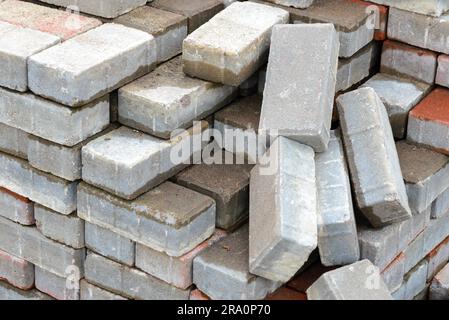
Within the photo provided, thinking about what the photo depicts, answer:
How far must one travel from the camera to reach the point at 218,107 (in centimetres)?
622

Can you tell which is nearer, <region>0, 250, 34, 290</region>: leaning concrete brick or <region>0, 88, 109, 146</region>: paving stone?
<region>0, 88, 109, 146</region>: paving stone

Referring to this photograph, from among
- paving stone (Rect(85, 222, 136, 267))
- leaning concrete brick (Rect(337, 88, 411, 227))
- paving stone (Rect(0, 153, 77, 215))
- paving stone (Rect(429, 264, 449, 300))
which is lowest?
paving stone (Rect(429, 264, 449, 300))

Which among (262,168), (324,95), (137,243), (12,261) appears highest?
(324,95)

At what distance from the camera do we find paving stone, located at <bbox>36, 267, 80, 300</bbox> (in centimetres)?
621

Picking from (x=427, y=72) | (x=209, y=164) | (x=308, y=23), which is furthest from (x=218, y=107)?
(x=427, y=72)

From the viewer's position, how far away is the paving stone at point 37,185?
5.89 meters

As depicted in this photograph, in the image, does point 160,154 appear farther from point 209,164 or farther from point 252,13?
point 252,13

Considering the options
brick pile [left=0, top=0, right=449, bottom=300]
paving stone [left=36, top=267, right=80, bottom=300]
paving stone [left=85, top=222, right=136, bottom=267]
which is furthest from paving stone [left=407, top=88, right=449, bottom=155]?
paving stone [left=36, top=267, right=80, bottom=300]

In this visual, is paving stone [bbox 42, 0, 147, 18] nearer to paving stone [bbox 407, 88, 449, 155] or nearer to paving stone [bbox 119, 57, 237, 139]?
paving stone [bbox 119, 57, 237, 139]

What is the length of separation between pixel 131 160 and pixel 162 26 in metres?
1.00

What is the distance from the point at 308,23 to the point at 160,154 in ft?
4.39

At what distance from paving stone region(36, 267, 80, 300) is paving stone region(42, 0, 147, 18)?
1.59 metres

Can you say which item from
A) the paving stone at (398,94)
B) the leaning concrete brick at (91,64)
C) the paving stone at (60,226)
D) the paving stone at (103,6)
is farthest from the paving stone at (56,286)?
the paving stone at (398,94)

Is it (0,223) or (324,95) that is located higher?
(324,95)
